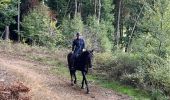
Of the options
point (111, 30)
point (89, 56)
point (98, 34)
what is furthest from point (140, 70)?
point (111, 30)

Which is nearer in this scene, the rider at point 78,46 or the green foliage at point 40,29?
the rider at point 78,46

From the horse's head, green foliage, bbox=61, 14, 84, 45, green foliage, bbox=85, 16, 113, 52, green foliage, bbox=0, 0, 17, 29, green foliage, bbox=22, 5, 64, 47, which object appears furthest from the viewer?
green foliage, bbox=0, 0, 17, 29

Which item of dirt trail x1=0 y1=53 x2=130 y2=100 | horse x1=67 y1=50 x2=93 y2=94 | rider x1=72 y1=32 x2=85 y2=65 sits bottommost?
dirt trail x1=0 y1=53 x2=130 y2=100

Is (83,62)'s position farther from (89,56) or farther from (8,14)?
(8,14)

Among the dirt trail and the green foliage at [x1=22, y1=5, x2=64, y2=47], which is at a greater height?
the green foliage at [x1=22, y1=5, x2=64, y2=47]

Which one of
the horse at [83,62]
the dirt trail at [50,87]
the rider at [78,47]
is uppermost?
the rider at [78,47]

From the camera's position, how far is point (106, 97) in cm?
1919

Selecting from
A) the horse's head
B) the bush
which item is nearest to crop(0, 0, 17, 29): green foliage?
the bush

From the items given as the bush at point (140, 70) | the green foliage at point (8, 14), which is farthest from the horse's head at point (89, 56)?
the green foliage at point (8, 14)

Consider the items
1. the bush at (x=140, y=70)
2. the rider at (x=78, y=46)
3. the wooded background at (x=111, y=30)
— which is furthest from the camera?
the wooded background at (x=111, y=30)

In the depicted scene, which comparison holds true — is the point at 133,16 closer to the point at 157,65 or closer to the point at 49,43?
the point at 49,43

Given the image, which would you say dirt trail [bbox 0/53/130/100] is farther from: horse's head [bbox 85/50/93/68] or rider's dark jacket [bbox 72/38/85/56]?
rider's dark jacket [bbox 72/38/85/56]

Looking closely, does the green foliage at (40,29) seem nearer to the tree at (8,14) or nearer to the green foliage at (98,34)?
the tree at (8,14)

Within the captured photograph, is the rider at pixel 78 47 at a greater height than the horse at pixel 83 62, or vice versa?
the rider at pixel 78 47
